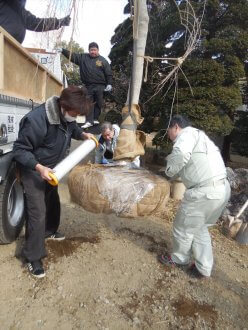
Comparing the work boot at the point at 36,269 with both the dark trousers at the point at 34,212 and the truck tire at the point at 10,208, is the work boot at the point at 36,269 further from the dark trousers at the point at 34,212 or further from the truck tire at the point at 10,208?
the truck tire at the point at 10,208

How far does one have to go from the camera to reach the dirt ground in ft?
8.05

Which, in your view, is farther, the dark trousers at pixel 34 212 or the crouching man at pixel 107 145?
the crouching man at pixel 107 145

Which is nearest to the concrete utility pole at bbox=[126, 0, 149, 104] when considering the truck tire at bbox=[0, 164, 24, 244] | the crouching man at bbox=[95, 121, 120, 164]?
the crouching man at bbox=[95, 121, 120, 164]

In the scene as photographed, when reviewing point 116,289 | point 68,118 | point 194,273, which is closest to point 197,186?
point 194,273

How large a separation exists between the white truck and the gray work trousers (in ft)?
5.44

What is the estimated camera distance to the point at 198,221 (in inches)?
118

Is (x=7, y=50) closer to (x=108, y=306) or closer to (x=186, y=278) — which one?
(x=108, y=306)

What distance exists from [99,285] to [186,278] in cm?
88

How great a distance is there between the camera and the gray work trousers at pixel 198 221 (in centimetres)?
293

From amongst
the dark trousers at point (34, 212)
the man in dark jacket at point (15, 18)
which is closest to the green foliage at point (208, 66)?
the man in dark jacket at point (15, 18)

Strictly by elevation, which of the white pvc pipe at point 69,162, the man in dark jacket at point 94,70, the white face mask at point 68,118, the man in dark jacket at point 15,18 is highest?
the man in dark jacket at point 15,18

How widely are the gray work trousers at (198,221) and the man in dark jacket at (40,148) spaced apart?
1.15 m

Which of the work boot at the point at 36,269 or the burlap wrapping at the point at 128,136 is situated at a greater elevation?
the burlap wrapping at the point at 128,136

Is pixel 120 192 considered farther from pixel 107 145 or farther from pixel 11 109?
pixel 107 145
